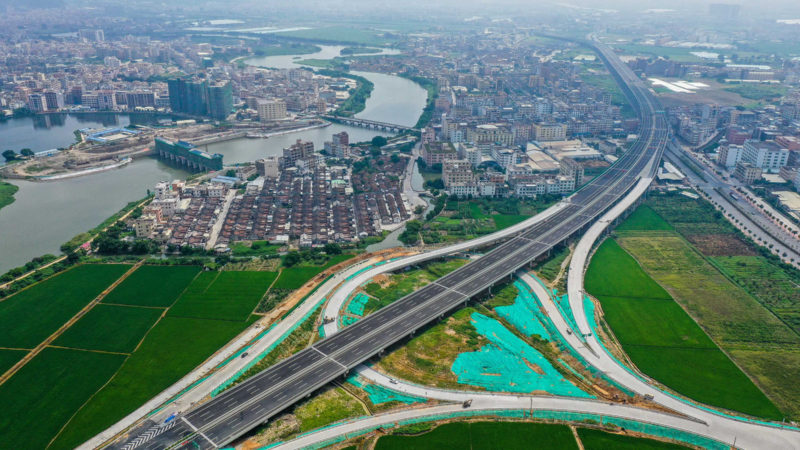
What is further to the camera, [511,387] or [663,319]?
[663,319]

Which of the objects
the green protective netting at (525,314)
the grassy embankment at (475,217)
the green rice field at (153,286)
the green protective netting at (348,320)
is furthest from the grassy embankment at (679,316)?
the green rice field at (153,286)

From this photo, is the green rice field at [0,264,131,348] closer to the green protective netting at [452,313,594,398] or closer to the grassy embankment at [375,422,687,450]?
the grassy embankment at [375,422,687,450]

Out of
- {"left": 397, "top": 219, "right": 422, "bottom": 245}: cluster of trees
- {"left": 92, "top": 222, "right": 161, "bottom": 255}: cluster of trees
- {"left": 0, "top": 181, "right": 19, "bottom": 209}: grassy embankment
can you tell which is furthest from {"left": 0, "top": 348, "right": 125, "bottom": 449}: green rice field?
{"left": 0, "top": 181, "right": 19, "bottom": 209}: grassy embankment

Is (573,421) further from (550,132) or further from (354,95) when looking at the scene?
Result: (354,95)

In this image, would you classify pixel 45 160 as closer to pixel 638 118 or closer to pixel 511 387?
pixel 511 387

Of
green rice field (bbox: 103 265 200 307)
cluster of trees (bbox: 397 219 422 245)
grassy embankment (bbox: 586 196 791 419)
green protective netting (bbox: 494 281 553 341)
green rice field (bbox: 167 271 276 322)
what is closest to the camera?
grassy embankment (bbox: 586 196 791 419)

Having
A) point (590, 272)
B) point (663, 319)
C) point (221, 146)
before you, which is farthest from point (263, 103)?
point (663, 319)

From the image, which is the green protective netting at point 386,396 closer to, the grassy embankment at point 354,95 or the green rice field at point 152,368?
the green rice field at point 152,368
